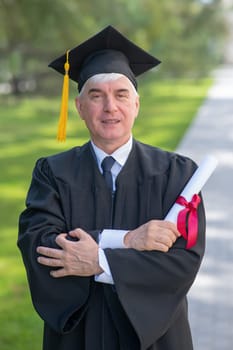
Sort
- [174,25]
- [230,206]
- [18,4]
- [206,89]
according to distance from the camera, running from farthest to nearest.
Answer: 1. [206,89]
2. [174,25]
3. [230,206]
4. [18,4]

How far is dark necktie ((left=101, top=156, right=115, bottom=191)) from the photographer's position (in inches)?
101

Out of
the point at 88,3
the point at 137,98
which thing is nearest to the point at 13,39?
the point at 88,3

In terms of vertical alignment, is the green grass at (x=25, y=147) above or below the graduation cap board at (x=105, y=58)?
below

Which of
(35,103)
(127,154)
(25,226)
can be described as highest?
(127,154)

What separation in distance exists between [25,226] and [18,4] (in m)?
4.26

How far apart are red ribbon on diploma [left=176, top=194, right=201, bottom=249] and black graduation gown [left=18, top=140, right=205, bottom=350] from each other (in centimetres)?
3

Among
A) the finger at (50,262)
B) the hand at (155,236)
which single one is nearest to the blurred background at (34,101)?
the finger at (50,262)

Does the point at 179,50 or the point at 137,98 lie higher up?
the point at 137,98

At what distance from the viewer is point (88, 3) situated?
7.60 m

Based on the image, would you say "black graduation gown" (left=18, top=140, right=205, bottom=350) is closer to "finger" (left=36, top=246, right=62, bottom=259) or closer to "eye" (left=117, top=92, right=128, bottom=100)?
"finger" (left=36, top=246, right=62, bottom=259)

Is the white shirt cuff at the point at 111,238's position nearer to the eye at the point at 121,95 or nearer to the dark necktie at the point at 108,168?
the dark necktie at the point at 108,168

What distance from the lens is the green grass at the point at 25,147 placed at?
5113mm

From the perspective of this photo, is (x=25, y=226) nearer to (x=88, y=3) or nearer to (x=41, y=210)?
(x=41, y=210)

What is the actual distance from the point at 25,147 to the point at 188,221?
37.5 feet
